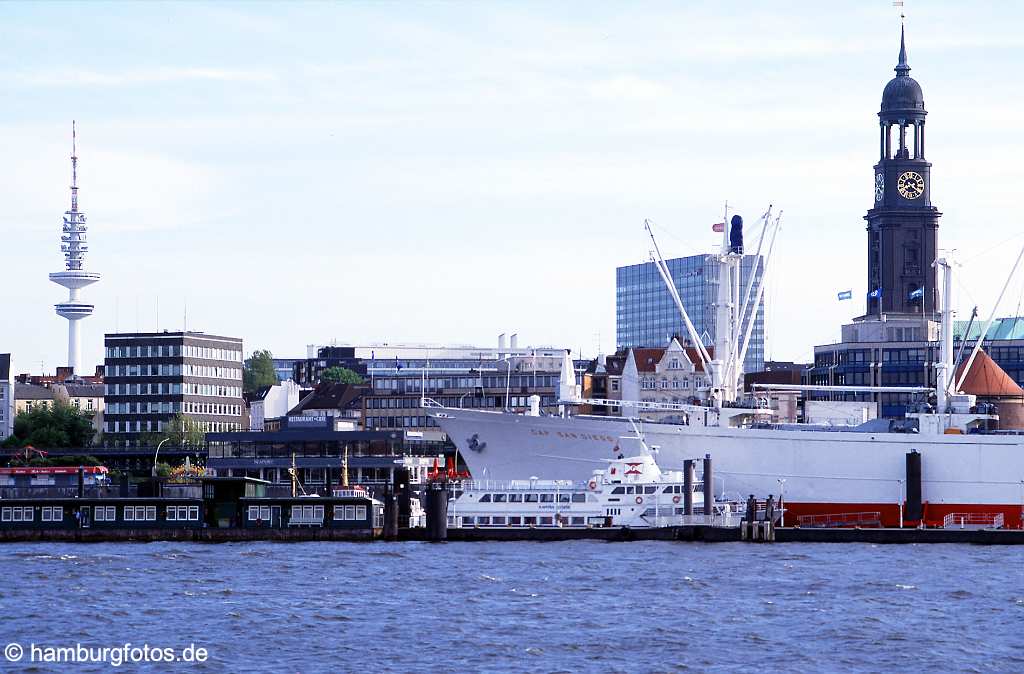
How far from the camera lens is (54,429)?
178 metres

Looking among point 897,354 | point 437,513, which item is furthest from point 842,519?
point 897,354

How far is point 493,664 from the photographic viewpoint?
5425cm

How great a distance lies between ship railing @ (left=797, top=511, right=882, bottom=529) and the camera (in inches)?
4149

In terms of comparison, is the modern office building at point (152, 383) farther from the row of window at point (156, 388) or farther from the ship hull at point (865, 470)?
the ship hull at point (865, 470)

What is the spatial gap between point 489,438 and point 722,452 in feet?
46.0

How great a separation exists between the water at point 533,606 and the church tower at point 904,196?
102 meters

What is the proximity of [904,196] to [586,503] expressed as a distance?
102m

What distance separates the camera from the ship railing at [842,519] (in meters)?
105

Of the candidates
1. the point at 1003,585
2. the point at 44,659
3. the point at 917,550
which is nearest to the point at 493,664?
the point at 44,659

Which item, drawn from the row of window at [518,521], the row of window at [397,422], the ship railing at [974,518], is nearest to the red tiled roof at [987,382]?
the ship railing at [974,518]

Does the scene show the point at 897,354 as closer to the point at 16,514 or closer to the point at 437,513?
the point at 437,513

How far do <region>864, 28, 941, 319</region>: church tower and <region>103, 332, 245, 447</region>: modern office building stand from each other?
6505 cm

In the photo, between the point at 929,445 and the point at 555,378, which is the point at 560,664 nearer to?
the point at 929,445

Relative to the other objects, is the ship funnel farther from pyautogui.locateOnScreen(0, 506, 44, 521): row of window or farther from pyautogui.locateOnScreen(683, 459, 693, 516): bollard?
pyautogui.locateOnScreen(0, 506, 44, 521): row of window
